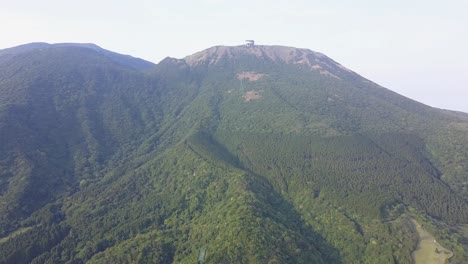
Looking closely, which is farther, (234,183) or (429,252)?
(234,183)

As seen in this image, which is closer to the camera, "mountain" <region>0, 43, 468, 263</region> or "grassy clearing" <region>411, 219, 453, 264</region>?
"grassy clearing" <region>411, 219, 453, 264</region>

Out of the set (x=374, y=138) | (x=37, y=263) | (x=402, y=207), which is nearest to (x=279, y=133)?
(x=374, y=138)

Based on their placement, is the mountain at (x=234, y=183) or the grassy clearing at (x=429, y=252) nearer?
the grassy clearing at (x=429, y=252)

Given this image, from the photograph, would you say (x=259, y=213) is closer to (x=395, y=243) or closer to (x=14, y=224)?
(x=395, y=243)
